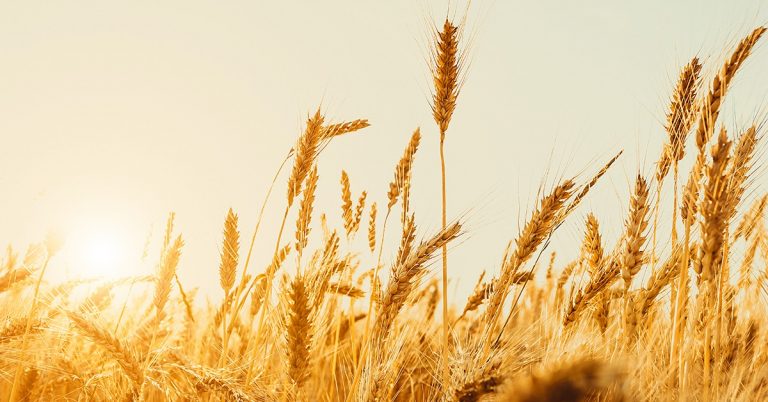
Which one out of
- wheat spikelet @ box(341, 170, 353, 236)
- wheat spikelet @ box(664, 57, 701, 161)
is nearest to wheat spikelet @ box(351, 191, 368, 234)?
wheat spikelet @ box(341, 170, 353, 236)

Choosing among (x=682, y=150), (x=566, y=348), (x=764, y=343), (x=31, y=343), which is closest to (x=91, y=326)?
(x=31, y=343)

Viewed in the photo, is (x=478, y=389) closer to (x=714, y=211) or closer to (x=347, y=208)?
(x=714, y=211)

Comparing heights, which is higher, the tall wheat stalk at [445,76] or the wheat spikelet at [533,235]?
the tall wheat stalk at [445,76]

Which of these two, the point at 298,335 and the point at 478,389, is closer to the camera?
the point at 478,389

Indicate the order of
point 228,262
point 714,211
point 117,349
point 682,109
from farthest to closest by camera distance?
point 228,262
point 682,109
point 117,349
point 714,211

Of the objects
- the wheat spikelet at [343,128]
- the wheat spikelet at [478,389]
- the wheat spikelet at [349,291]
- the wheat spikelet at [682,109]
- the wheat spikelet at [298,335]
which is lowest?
the wheat spikelet at [478,389]

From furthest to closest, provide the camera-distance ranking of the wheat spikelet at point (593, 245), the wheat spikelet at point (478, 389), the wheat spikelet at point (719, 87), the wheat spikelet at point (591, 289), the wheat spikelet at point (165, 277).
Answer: the wheat spikelet at point (165, 277)
the wheat spikelet at point (593, 245)
the wheat spikelet at point (591, 289)
the wheat spikelet at point (719, 87)
the wheat spikelet at point (478, 389)

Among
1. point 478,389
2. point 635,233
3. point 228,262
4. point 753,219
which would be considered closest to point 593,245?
point 635,233

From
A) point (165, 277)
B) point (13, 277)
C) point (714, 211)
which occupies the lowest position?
point (714, 211)

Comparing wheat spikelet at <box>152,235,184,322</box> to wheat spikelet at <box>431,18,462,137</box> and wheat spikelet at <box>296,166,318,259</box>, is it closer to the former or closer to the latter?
wheat spikelet at <box>296,166,318,259</box>

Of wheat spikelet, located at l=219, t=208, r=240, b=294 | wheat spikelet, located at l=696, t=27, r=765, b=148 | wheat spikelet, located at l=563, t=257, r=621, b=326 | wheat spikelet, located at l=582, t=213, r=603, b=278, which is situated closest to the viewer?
wheat spikelet, located at l=696, t=27, r=765, b=148

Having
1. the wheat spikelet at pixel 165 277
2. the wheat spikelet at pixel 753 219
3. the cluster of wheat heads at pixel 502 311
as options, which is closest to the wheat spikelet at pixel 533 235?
the cluster of wheat heads at pixel 502 311

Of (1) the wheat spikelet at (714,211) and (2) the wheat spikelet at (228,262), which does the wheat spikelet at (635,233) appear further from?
(2) the wheat spikelet at (228,262)

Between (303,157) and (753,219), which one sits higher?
(303,157)
